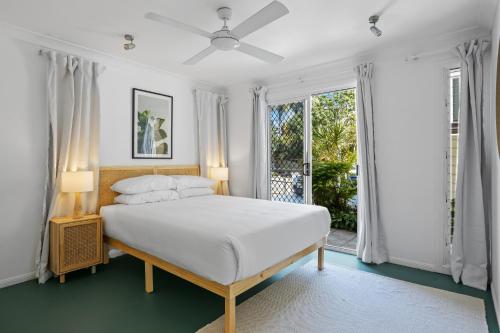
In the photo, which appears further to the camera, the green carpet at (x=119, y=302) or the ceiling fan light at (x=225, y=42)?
the ceiling fan light at (x=225, y=42)

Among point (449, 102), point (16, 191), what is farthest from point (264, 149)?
point (16, 191)

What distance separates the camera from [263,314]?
2.23 meters

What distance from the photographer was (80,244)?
2.89 metres

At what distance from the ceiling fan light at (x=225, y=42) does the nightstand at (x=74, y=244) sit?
2201mm

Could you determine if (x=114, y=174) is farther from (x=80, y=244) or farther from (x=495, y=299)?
(x=495, y=299)

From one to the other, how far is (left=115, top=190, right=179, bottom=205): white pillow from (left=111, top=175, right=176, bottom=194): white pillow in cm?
5

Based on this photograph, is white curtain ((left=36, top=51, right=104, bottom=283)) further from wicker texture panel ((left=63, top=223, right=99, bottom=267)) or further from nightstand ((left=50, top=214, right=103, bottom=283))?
wicker texture panel ((left=63, top=223, right=99, bottom=267))

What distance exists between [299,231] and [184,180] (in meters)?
1.97

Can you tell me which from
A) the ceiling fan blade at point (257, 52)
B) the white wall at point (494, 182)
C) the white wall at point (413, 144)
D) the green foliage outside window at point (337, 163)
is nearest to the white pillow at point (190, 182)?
the ceiling fan blade at point (257, 52)

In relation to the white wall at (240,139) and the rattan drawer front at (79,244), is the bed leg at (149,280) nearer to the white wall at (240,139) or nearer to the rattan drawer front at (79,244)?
the rattan drawer front at (79,244)

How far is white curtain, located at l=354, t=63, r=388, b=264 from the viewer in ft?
10.9

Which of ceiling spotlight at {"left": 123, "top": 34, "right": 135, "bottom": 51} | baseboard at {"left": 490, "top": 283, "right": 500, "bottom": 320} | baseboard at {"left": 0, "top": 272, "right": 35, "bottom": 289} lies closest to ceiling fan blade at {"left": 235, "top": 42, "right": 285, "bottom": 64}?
ceiling spotlight at {"left": 123, "top": 34, "right": 135, "bottom": 51}

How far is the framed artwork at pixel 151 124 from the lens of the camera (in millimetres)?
3830

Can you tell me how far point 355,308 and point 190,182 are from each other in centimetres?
259
